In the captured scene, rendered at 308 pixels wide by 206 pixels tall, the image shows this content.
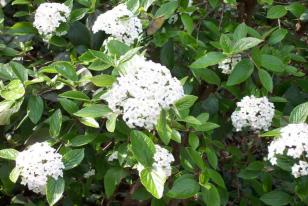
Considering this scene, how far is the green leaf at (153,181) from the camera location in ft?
5.04

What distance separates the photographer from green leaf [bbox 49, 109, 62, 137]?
6.13 ft

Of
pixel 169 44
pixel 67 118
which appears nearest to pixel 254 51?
pixel 169 44

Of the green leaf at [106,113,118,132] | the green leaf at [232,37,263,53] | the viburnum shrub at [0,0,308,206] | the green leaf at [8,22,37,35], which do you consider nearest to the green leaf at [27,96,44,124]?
the viburnum shrub at [0,0,308,206]

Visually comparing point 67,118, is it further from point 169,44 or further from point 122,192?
point 122,192

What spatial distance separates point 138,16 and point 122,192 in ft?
3.20

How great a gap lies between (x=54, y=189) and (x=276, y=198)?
828 millimetres

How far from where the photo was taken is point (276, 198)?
2.04 m

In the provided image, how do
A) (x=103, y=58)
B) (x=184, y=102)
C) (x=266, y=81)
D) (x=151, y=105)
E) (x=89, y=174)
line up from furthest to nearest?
1. (x=89, y=174)
2. (x=266, y=81)
3. (x=103, y=58)
4. (x=184, y=102)
5. (x=151, y=105)

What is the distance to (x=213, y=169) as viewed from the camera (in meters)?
2.02

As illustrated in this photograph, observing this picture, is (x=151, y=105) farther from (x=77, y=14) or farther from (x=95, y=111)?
(x=77, y=14)

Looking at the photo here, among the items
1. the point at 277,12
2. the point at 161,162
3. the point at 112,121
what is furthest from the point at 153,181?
the point at 277,12

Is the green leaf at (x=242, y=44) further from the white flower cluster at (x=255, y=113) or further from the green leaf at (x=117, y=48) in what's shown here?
the green leaf at (x=117, y=48)

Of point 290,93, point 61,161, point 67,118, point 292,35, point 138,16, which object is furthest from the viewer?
point 292,35

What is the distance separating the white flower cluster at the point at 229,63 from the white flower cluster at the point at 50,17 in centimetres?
66
